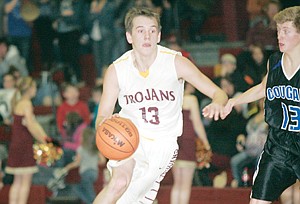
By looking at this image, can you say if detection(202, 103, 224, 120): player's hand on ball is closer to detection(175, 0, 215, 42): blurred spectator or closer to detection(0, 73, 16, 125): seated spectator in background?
detection(0, 73, 16, 125): seated spectator in background

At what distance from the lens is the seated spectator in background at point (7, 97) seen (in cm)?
1320

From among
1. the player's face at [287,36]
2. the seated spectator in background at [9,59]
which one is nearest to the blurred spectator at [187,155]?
the player's face at [287,36]

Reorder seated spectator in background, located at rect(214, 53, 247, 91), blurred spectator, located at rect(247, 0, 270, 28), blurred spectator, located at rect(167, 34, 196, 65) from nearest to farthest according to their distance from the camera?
seated spectator in background, located at rect(214, 53, 247, 91) < blurred spectator, located at rect(167, 34, 196, 65) < blurred spectator, located at rect(247, 0, 270, 28)

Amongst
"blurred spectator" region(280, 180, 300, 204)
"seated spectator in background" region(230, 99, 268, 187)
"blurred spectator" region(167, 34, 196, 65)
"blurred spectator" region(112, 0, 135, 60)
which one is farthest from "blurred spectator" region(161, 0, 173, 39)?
"blurred spectator" region(280, 180, 300, 204)

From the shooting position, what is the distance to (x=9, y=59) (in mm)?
14281

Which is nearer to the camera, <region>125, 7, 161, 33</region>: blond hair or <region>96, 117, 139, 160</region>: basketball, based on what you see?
<region>96, 117, 139, 160</region>: basketball

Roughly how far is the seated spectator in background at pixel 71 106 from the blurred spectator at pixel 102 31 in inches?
43.2

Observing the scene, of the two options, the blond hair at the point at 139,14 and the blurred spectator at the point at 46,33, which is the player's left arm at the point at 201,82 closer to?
the blond hair at the point at 139,14

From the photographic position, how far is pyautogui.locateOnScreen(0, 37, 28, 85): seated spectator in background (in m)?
14.2

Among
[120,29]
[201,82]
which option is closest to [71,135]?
[120,29]

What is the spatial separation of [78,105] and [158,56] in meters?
5.09

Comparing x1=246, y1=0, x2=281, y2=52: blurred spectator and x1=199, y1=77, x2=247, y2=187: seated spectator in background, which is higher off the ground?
x1=246, y1=0, x2=281, y2=52: blurred spectator

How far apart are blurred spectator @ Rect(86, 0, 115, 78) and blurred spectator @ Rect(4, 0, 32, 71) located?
1.22 m

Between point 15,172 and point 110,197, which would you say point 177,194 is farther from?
point 110,197
